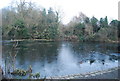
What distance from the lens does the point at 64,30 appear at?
17.4 m

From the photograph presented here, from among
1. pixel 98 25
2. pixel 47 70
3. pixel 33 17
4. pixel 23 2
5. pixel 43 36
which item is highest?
pixel 23 2

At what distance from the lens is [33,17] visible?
1716 centimetres

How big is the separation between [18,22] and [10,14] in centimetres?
Result: 213

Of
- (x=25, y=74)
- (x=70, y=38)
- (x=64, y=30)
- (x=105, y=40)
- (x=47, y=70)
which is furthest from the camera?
(x=64, y=30)

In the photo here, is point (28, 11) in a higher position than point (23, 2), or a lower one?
lower

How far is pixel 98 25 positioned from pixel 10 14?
30.9ft

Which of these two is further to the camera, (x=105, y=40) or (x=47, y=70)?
(x=105, y=40)

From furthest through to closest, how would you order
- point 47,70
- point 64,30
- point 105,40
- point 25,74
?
point 64,30 < point 105,40 < point 47,70 < point 25,74

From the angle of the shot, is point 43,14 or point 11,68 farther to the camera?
point 43,14

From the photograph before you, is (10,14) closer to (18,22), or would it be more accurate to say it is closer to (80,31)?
(18,22)

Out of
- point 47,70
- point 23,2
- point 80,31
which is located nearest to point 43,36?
point 80,31

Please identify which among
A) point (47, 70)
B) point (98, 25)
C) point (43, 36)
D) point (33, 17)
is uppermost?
point (33, 17)

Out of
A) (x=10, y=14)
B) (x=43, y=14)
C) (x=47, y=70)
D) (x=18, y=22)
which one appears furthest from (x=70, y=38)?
(x=47, y=70)

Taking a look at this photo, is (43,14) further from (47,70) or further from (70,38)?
(47,70)
